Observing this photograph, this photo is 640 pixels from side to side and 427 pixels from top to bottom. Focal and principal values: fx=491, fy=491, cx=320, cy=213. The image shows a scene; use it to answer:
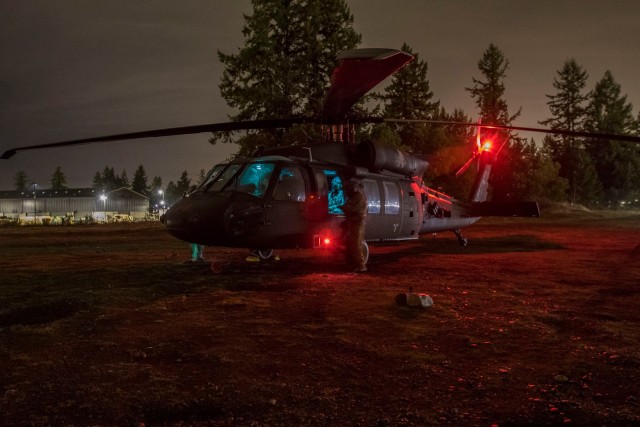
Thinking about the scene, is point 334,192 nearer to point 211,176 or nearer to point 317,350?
point 211,176

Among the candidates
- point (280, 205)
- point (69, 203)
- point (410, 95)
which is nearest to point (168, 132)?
point (280, 205)

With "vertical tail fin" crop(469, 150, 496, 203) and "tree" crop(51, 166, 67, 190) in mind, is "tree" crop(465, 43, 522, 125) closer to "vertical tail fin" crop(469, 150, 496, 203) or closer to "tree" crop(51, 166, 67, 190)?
"vertical tail fin" crop(469, 150, 496, 203)

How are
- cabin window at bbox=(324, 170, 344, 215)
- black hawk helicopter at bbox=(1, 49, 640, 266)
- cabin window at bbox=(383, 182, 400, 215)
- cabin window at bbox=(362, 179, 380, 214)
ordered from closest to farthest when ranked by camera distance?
1. black hawk helicopter at bbox=(1, 49, 640, 266)
2. cabin window at bbox=(324, 170, 344, 215)
3. cabin window at bbox=(362, 179, 380, 214)
4. cabin window at bbox=(383, 182, 400, 215)

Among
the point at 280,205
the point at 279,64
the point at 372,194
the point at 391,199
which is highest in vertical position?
the point at 279,64

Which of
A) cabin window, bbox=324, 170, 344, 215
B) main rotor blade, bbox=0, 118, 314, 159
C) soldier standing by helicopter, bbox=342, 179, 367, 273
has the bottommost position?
soldier standing by helicopter, bbox=342, 179, 367, 273

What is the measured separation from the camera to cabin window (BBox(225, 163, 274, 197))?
10.7 meters

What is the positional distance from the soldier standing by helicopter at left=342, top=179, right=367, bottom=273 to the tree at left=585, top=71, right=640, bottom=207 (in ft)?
309

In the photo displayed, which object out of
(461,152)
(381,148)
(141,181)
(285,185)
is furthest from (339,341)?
(141,181)

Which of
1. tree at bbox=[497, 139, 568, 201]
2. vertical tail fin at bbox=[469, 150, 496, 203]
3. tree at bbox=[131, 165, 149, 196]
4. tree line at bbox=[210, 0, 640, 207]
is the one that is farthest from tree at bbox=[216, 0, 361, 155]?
tree at bbox=[131, 165, 149, 196]

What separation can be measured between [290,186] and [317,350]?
6202mm

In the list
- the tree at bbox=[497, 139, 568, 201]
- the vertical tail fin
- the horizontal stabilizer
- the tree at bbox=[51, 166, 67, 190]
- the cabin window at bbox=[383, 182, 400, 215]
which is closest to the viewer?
the cabin window at bbox=[383, 182, 400, 215]

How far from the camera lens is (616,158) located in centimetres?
9231

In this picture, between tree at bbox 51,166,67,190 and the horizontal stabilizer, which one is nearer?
the horizontal stabilizer

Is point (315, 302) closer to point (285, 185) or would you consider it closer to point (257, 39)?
point (285, 185)
